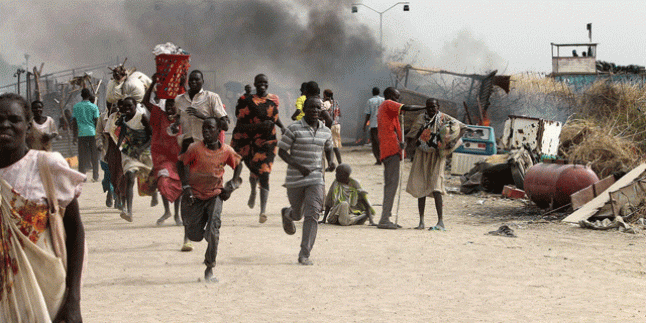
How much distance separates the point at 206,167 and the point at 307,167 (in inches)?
42.5

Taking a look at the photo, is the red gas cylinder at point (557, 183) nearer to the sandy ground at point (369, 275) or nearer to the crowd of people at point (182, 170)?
the sandy ground at point (369, 275)

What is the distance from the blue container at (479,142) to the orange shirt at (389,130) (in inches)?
262

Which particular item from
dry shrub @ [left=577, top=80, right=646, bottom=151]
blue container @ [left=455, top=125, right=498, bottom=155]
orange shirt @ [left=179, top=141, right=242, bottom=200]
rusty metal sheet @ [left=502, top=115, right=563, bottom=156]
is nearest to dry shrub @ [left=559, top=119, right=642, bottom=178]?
dry shrub @ [left=577, top=80, right=646, bottom=151]

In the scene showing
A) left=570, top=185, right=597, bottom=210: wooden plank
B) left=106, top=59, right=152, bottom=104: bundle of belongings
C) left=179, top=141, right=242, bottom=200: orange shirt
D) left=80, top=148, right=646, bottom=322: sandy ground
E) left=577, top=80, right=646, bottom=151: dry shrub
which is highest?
left=106, top=59, right=152, bottom=104: bundle of belongings

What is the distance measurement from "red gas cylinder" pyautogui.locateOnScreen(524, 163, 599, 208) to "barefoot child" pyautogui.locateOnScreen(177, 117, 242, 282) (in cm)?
592

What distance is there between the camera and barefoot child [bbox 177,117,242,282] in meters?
6.38

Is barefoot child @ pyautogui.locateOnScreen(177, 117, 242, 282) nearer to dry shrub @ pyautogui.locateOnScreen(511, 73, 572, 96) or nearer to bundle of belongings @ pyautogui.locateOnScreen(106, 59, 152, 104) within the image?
bundle of belongings @ pyautogui.locateOnScreen(106, 59, 152, 104)

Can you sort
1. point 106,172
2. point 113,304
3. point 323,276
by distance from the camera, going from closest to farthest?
point 113,304 → point 323,276 → point 106,172

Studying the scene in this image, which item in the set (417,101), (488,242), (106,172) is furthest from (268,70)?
(488,242)

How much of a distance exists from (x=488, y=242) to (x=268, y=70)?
34.4 metres

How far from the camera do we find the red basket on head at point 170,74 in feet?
27.0

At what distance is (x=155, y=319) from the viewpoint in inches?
200

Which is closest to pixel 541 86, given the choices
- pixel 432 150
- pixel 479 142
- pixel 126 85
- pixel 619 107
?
pixel 619 107

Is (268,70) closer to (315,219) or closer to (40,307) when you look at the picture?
(315,219)
